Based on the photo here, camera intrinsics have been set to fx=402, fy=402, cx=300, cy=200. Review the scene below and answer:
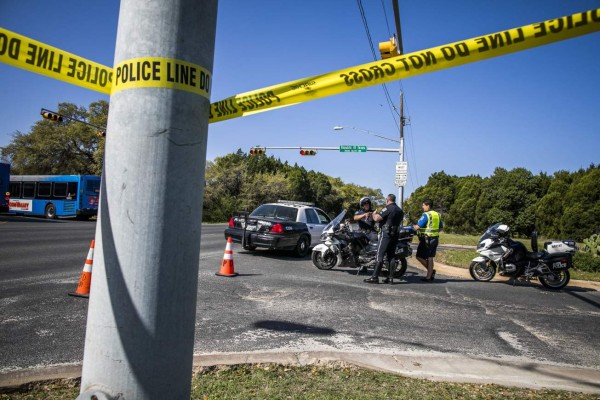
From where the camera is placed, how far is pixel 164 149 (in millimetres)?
1604

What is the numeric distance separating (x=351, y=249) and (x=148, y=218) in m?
9.02

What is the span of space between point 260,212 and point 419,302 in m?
7.29

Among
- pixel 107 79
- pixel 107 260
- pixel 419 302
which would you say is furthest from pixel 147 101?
pixel 419 302

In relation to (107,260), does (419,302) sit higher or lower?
lower

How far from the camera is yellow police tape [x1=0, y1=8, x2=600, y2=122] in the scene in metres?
1.64

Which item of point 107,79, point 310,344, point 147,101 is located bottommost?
point 310,344

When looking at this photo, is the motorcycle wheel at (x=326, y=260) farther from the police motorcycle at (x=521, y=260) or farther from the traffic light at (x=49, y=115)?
the traffic light at (x=49, y=115)

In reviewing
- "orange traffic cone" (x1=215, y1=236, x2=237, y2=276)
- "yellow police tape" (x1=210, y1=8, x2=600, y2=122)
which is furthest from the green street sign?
"yellow police tape" (x1=210, y1=8, x2=600, y2=122)

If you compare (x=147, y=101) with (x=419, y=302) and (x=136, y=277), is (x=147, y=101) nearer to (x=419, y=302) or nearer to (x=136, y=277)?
(x=136, y=277)

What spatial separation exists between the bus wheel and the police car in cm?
2184

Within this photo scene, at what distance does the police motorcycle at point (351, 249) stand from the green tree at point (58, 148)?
45.9 metres

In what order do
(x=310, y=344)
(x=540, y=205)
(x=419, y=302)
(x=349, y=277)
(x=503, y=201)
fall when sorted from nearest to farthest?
(x=310, y=344), (x=419, y=302), (x=349, y=277), (x=540, y=205), (x=503, y=201)

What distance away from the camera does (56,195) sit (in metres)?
28.5

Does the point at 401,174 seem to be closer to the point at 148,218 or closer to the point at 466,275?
the point at 466,275
